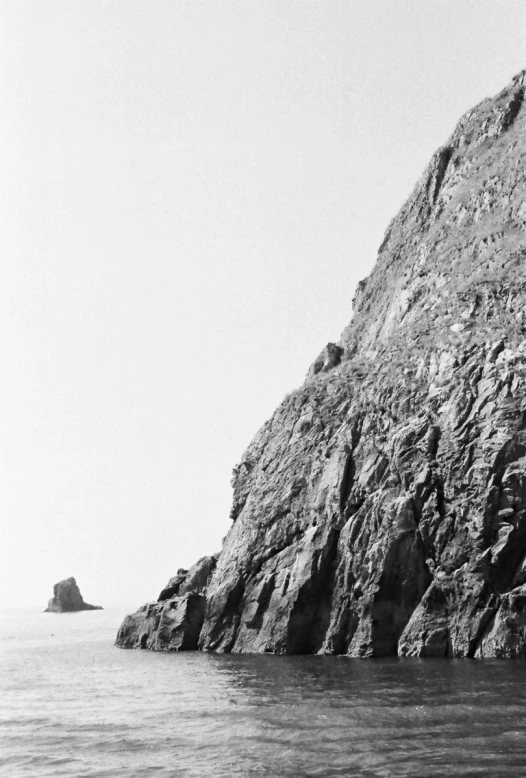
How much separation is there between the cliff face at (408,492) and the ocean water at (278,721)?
4655 millimetres

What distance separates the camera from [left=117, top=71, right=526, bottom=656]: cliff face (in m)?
57.5

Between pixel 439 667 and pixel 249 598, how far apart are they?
82.9 ft

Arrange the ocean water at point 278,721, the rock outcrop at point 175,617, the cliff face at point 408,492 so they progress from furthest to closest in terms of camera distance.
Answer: the rock outcrop at point 175,617 < the cliff face at point 408,492 < the ocean water at point 278,721

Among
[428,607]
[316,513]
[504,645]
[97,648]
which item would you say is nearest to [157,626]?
[97,648]

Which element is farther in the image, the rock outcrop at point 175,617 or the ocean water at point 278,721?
the rock outcrop at point 175,617

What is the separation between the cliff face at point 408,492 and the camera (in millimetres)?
57500

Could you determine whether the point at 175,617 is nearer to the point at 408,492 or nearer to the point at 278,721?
the point at 408,492

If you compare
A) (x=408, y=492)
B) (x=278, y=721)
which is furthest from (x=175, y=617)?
(x=278, y=721)

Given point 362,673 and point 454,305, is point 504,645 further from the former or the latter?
point 454,305

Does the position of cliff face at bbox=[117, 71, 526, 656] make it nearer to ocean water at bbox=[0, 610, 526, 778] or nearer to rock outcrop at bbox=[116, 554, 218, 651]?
rock outcrop at bbox=[116, 554, 218, 651]

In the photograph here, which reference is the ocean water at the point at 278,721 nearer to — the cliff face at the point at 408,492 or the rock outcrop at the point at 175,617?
the cliff face at the point at 408,492

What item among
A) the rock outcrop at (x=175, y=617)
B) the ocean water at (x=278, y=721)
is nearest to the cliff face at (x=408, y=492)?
the rock outcrop at (x=175, y=617)

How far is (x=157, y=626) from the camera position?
267 ft

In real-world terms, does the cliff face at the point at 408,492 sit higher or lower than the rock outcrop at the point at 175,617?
higher
